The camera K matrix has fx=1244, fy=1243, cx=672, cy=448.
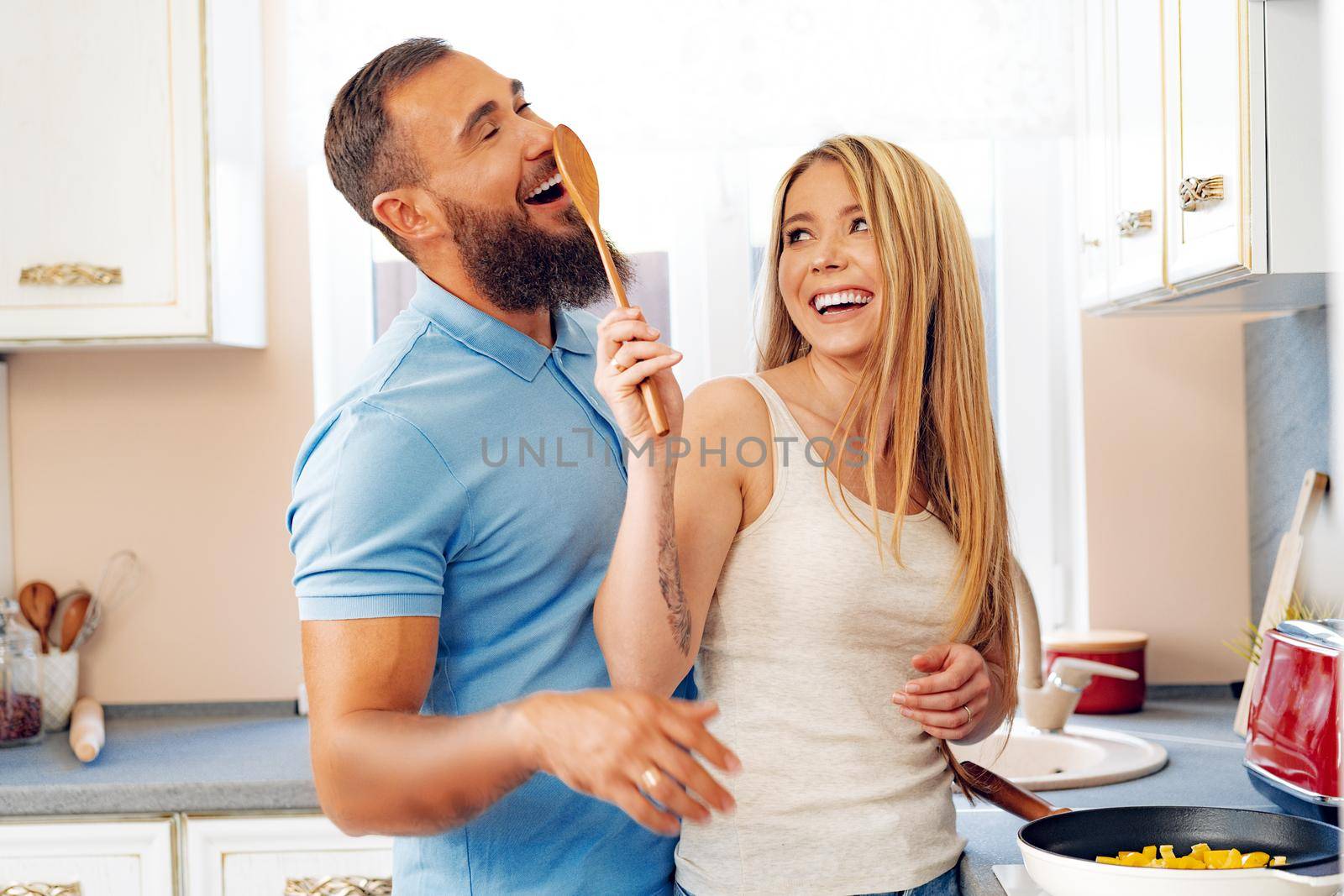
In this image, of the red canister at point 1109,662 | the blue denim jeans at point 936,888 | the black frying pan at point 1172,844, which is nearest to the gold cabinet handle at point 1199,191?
the black frying pan at point 1172,844

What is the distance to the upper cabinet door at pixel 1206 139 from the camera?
1.28m

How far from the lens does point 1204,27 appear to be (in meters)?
1.39

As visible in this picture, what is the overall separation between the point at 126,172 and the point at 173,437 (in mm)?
522

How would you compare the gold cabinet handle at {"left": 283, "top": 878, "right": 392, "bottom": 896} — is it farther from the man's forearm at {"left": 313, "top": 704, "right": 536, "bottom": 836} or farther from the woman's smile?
the woman's smile

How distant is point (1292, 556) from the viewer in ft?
6.12

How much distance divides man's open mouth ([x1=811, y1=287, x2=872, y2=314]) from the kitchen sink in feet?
2.65

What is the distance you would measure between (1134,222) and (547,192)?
2.74 ft

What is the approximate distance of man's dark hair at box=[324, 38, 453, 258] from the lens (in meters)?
1.22

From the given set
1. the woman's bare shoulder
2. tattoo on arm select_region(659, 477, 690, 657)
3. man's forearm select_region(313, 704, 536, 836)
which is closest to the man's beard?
the woman's bare shoulder

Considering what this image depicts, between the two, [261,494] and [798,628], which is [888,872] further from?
[261,494]

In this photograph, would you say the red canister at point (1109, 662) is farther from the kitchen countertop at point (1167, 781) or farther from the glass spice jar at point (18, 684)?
the glass spice jar at point (18, 684)

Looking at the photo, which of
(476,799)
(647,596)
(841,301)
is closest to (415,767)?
(476,799)

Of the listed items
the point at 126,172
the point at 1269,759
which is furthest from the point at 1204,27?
the point at 126,172

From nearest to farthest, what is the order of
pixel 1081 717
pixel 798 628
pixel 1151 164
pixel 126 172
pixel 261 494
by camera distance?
pixel 798 628 < pixel 1151 164 < pixel 126 172 < pixel 1081 717 < pixel 261 494
